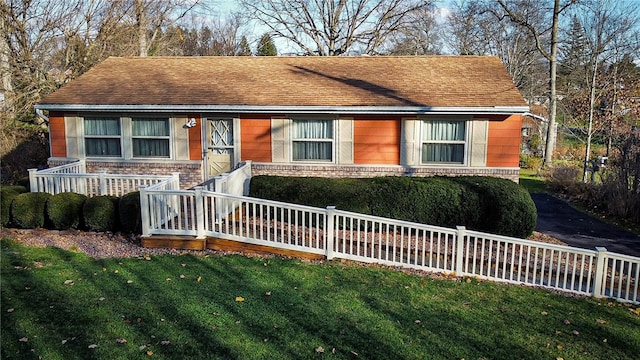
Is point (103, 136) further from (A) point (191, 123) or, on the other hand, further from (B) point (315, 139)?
(B) point (315, 139)

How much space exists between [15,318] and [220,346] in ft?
8.01

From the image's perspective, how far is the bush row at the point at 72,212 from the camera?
9023 millimetres

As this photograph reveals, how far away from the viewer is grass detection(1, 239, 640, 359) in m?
4.62

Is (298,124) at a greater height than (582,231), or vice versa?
(298,124)

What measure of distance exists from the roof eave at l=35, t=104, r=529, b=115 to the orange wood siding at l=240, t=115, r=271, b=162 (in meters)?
0.29

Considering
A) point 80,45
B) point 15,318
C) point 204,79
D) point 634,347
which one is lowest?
point 634,347

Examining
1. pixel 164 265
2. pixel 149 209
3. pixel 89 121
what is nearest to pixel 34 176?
pixel 89 121

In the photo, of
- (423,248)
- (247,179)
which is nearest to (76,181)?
(247,179)

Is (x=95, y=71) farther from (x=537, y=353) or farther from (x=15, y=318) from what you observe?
(x=537, y=353)

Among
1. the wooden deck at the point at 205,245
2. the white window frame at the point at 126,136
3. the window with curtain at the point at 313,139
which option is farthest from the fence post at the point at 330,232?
the white window frame at the point at 126,136

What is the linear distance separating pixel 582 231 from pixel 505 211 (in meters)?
2.58

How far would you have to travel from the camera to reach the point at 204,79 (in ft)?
47.3

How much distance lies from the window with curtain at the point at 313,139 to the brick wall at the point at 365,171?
0.35 metres

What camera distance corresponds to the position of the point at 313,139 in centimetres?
1274
